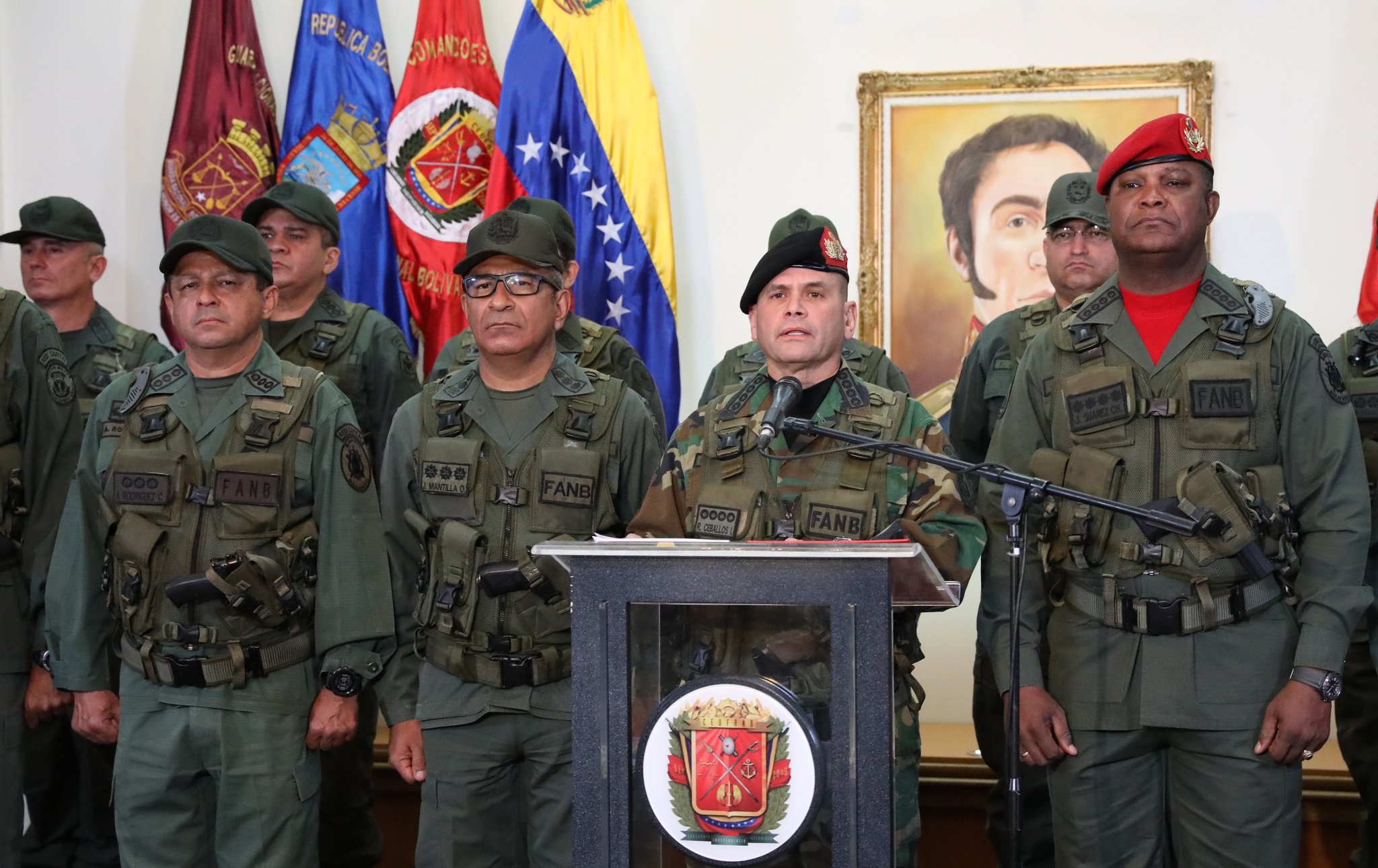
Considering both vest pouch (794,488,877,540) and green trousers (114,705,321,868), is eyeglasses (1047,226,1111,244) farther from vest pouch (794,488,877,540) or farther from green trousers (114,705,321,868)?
green trousers (114,705,321,868)

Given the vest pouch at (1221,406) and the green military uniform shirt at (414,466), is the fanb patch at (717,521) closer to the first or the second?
the green military uniform shirt at (414,466)

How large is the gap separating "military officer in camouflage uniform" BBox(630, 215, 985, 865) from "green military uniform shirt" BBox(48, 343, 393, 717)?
0.77 meters

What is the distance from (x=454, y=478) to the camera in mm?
3490

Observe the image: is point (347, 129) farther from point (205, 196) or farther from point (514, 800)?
point (514, 800)

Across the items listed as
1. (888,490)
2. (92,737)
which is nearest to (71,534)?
(92,737)

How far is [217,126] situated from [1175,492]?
4.47 meters

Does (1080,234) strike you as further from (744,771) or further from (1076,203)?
(744,771)

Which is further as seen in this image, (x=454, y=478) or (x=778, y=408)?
(x=454, y=478)

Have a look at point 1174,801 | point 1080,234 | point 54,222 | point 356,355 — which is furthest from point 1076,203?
point 54,222

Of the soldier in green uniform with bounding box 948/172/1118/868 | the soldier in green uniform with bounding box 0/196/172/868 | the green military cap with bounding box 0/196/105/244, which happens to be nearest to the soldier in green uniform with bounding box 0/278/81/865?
the soldier in green uniform with bounding box 0/196/172/868

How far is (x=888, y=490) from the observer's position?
3.17 metres

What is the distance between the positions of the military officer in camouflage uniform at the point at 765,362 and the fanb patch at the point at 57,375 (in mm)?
2066

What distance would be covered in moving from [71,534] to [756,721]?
87.8 inches

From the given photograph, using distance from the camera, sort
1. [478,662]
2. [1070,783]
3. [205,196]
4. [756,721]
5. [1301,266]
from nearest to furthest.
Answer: [756,721], [1070,783], [478,662], [1301,266], [205,196]
